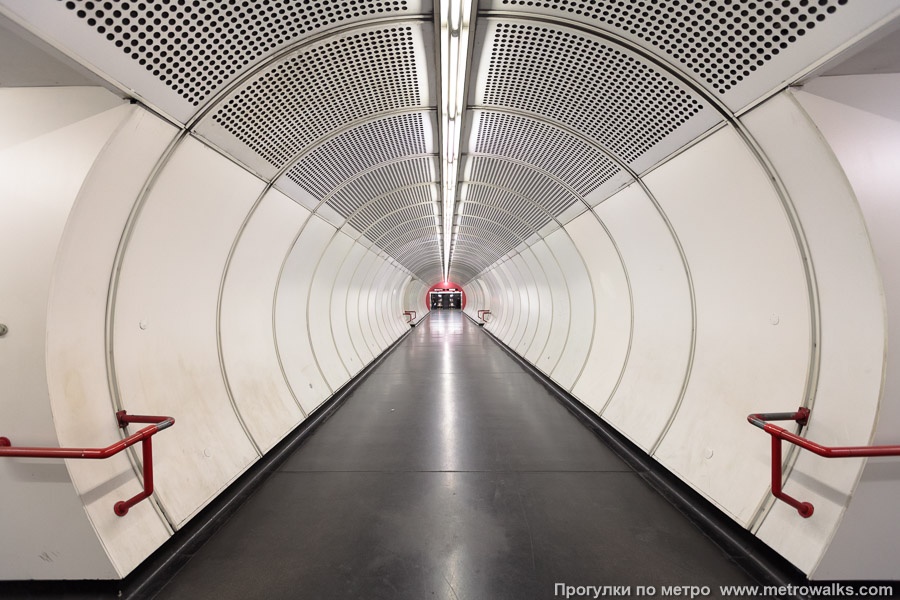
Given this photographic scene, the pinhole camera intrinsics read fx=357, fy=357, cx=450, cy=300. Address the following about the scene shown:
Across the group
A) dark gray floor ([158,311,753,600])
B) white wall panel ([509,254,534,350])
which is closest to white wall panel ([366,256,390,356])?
white wall panel ([509,254,534,350])

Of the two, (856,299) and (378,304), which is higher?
(856,299)

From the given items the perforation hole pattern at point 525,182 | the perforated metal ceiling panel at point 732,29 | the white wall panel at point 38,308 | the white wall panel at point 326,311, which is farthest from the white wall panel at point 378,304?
the perforated metal ceiling panel at point 732,29

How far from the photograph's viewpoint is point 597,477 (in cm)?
409

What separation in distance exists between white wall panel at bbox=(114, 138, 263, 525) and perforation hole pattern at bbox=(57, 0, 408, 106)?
0.72 m

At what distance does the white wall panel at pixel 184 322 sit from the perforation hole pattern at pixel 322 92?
1.49 feet

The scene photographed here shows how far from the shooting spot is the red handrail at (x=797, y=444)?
2.15 m

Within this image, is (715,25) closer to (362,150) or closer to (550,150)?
(550,150)

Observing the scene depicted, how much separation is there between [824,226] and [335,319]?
28.3 feet

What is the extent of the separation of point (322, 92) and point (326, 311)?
5.69 meters

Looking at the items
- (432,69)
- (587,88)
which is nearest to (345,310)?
(432,69)

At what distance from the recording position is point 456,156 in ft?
17.3

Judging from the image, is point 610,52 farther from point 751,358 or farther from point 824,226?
point 751,358

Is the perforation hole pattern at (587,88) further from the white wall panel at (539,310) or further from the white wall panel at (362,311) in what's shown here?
the white wall panel at (362,311)

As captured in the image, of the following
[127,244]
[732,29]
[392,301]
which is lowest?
[392,301]
